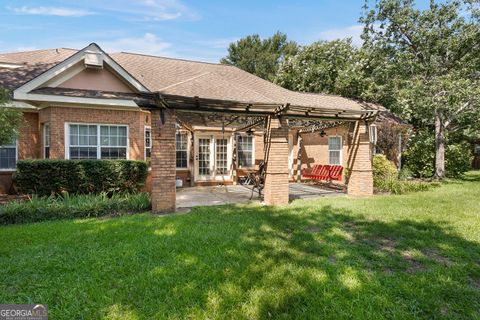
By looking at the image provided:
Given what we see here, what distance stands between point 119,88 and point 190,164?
16.2ft

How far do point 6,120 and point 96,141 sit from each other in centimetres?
469

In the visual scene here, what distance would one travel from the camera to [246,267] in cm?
420

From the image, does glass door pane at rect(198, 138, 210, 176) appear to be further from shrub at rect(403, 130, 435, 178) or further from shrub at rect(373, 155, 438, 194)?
shrub at rect(403, 130, 435, 178)

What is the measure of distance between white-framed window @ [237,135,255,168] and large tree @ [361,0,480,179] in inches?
A: 319

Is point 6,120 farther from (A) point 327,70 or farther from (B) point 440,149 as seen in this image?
(A) point 327,70

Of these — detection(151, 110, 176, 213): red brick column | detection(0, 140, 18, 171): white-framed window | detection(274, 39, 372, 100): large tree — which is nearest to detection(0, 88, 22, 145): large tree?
detection(151, 110, 176, 213): red brick column

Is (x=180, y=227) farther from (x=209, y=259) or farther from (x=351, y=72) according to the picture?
(x=351, y=72)

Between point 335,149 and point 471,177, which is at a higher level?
point 335,149

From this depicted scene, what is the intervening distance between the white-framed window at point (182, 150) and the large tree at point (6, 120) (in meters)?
7.74

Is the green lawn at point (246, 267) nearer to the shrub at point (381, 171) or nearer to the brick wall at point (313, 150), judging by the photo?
the shrub at point (381, 171)

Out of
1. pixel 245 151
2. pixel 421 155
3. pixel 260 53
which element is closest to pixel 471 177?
pixel 421 155

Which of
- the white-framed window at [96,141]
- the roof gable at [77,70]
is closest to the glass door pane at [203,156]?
the white-framed window at [96,141]

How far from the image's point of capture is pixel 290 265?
4.27 meters

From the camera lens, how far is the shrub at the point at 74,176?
30.0 ft
